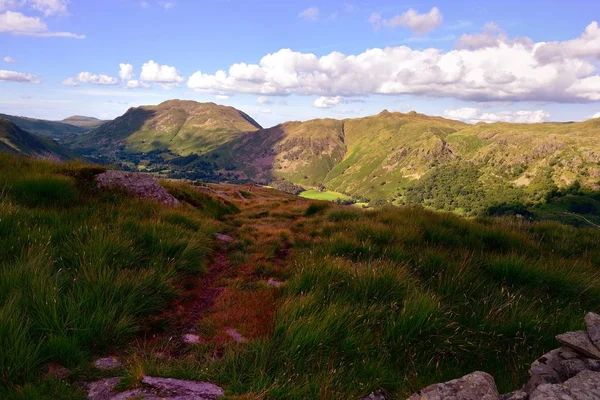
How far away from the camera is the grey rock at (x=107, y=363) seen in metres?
3.51

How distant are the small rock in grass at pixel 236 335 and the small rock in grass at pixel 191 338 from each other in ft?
1.42

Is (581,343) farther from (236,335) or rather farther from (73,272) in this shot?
(73,272)

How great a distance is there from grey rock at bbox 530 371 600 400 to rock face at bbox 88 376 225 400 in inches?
123

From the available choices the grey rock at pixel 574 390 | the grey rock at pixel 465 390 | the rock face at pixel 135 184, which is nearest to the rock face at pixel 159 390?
the grey rock at pixel 465 390

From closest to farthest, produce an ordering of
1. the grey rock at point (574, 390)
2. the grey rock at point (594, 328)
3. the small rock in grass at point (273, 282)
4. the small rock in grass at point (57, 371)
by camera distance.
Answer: the grey rock at point (574, 390), the small rock in grass at point (57, 371), the grey rock at point (594, 328), the small rock in grass at point (273, 282)

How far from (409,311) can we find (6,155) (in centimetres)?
1437

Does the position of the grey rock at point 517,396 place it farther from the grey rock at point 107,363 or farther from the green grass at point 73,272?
the green grass at point 73,272

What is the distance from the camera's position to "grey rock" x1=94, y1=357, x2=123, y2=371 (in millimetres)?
3515

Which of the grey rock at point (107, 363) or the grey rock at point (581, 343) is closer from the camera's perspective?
the grey rock at point (107, 363)

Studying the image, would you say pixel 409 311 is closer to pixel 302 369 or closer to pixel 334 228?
pixel 302 369

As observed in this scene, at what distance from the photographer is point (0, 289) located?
Answer: 3.93 metres

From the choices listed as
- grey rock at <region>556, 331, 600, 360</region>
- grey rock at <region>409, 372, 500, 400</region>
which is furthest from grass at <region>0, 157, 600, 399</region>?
grey rock at <region>556, 331, 600, 360</region>

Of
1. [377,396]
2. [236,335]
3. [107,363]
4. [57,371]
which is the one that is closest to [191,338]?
[236,335]

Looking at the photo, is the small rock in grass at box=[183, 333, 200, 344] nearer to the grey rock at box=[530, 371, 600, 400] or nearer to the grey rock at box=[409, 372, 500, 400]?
the grey rock at box=[409, 372, 500, 400]
